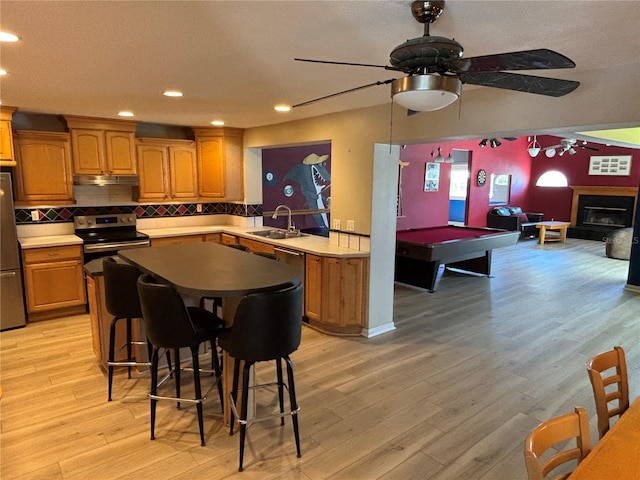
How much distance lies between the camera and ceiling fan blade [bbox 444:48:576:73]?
1.50 metres

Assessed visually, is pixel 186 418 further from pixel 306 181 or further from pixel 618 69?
pixel 306 181

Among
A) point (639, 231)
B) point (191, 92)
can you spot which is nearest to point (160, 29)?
point (191, 92)

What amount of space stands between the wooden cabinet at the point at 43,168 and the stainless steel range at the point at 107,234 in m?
0.40

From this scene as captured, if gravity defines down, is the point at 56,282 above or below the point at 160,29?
below

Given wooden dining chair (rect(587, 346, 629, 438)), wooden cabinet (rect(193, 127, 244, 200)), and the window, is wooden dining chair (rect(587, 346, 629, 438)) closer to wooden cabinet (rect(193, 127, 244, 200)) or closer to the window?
wooden cabinet (rect(193, 127, 244, 200))

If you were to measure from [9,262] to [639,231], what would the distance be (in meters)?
8.45

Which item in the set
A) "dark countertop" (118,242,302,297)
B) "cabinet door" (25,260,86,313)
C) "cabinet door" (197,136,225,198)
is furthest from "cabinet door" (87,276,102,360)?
"cabinet door" (197,136,225,198)

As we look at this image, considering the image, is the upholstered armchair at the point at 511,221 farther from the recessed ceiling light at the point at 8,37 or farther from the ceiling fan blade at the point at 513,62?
the recessed ceiling light at the point at 8,37

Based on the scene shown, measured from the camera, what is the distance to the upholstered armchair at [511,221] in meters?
10.9

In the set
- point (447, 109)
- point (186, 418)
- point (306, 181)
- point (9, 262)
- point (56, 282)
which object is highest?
point (447, 109)

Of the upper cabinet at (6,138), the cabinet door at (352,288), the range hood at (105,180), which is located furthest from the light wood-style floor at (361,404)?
the upper cabinet at (6,138)

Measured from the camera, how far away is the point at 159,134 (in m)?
5.70

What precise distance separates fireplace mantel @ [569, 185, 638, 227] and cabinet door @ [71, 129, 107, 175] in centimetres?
1206

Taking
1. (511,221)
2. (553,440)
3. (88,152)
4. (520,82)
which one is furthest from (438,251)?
(511,221)
